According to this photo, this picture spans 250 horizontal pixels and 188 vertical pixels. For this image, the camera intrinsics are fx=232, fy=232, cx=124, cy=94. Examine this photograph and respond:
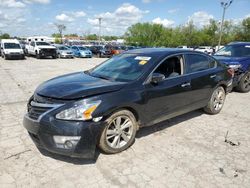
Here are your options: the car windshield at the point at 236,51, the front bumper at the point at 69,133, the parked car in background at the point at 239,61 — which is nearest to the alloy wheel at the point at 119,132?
the front bumper at the point at 69,133

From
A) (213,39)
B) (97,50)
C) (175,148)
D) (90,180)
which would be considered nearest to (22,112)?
(90,180)

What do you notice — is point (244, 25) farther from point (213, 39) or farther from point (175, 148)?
point (175, 148)

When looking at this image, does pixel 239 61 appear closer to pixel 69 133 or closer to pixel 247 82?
pixel 247 82

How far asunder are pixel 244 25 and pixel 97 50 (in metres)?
37.3

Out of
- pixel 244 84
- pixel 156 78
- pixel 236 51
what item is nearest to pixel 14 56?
pixel 236 51

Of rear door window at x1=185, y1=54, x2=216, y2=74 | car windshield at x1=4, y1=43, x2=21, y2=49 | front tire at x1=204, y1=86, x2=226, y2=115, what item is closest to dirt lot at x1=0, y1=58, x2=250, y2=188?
front tire at x1=204, y1=86, x2=226, y2=115

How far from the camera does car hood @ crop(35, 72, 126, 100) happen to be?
3324 millimetres

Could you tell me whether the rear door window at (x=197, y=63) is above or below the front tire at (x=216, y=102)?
above

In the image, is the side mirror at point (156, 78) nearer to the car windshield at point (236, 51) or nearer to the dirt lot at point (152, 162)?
the dirt lot at point (152, 162)

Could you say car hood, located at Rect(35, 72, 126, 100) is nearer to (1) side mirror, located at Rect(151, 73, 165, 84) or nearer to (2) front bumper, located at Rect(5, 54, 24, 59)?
(1) side mirror, located at Rect(151, 73, 165, 84)

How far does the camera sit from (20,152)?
3.69 m

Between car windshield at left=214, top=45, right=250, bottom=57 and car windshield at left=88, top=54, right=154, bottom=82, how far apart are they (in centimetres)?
542

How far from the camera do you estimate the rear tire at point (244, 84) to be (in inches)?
314

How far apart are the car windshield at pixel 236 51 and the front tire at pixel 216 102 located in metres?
3.27
